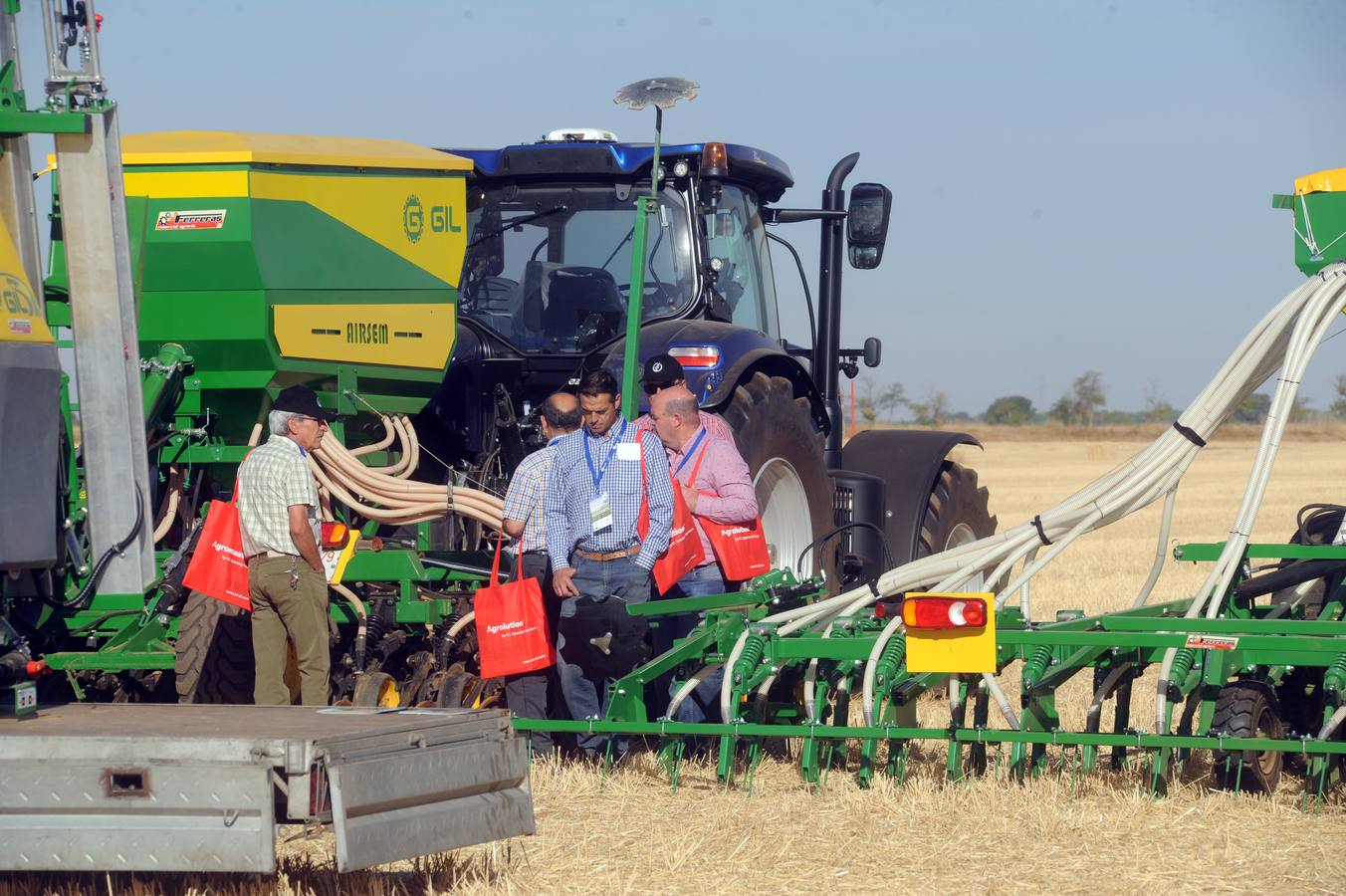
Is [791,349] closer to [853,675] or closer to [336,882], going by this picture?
[853,675]

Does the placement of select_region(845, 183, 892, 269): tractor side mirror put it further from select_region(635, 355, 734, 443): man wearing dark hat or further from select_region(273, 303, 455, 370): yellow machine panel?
select_region(273, 303, 455, 370): yellow machine panel

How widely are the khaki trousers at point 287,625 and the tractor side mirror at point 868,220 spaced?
3.23m

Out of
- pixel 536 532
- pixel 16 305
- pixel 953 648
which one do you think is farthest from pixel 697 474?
pixel 16 305

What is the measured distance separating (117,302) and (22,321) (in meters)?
0.84

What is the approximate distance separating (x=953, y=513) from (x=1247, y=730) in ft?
12.3

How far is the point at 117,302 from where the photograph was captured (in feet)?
17.2

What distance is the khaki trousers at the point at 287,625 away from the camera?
579 centimetres

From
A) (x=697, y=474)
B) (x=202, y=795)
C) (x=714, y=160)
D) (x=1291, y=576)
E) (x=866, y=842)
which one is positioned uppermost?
(x=714, y=160)

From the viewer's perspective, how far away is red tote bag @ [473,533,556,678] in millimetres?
5992

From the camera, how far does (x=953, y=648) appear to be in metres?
5.36

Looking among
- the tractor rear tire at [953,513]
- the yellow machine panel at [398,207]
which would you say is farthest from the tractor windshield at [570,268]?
the tractor rear tire at [953,513]

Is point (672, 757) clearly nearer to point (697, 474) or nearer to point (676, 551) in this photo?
point (676, 551)

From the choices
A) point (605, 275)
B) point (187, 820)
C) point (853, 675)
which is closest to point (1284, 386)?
point (853, 675)

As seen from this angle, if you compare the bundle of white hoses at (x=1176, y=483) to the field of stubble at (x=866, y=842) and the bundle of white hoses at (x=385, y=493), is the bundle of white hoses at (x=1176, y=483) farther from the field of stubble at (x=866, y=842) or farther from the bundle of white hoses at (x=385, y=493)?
the bundle of white hoses at (x=385, y=493)
